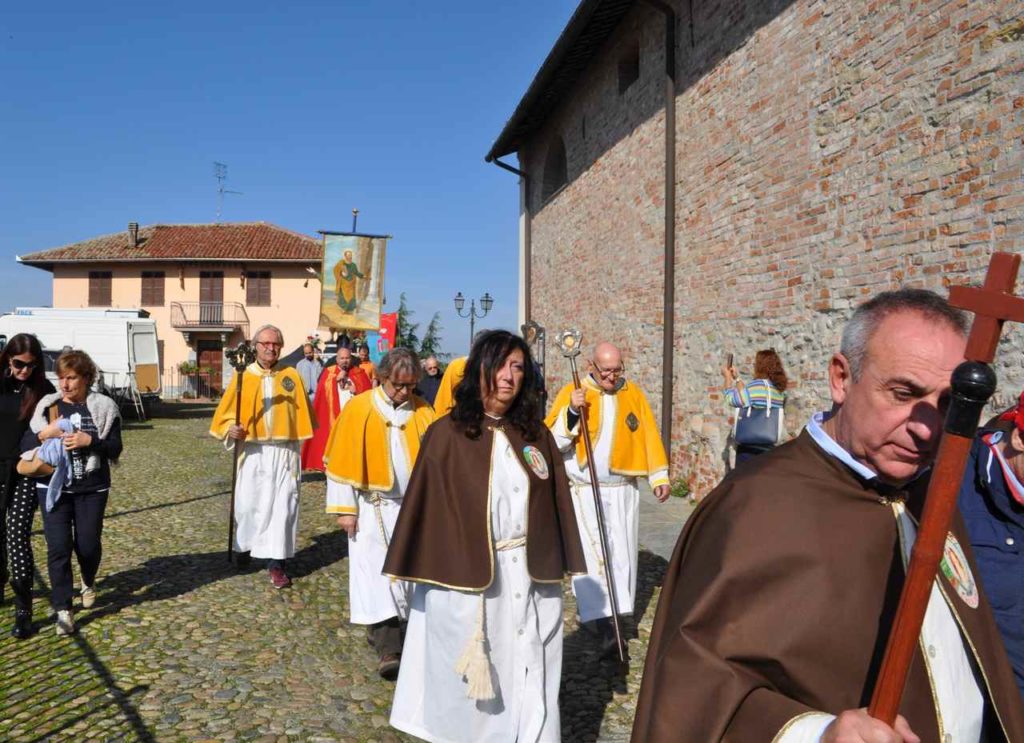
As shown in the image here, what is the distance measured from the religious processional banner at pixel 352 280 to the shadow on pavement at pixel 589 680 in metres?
11.0

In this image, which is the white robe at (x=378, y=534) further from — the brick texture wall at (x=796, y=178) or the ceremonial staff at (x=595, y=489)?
the brick texture wall at (x=796, y=178)

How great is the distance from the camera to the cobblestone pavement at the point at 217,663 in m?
4.15

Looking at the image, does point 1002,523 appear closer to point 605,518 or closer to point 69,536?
point 605,518

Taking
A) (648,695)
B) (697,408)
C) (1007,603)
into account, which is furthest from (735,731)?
(697,408)

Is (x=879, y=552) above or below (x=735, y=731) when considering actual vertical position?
above

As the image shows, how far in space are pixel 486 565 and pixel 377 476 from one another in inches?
69.3

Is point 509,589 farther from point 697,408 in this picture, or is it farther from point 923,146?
point 697,408

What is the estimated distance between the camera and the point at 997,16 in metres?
5.54

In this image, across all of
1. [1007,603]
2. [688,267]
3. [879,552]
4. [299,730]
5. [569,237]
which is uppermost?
[569,237]

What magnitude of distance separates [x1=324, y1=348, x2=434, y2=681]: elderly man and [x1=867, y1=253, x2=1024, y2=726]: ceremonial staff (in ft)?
13.0

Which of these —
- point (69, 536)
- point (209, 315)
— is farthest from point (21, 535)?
point (209, 315)

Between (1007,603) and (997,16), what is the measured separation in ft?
15.2

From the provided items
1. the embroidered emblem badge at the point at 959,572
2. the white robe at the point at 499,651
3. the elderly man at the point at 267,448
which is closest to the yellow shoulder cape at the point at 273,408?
the elderly man at the point at 267,448

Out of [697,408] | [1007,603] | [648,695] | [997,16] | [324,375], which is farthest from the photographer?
[324,375]
